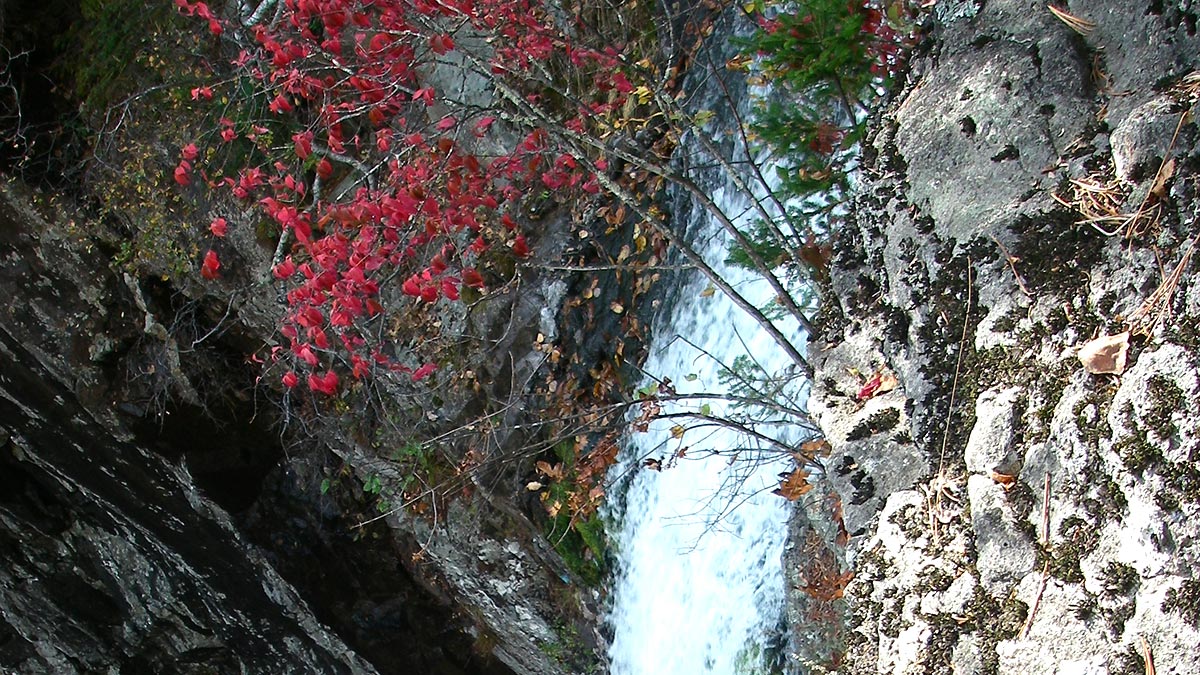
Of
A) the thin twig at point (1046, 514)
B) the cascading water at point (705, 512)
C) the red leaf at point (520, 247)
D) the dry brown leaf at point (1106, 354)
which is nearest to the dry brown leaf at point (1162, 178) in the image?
the dry brown leaf at point (1106, 354)

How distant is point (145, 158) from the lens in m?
7.36

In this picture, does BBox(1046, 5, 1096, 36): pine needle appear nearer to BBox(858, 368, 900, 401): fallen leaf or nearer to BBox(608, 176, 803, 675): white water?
BBox(858, 368, 900, 401): fallen leaf

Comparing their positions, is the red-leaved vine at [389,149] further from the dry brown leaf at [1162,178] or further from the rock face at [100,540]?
the dry brown leaf at [1162,178]

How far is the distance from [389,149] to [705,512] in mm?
2855

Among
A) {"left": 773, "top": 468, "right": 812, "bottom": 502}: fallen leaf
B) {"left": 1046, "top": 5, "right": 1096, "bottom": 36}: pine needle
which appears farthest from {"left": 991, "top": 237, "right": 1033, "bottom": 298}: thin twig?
{"left": 773, "top": 468, "right": 812, "bottom": 502}: fallen leaf

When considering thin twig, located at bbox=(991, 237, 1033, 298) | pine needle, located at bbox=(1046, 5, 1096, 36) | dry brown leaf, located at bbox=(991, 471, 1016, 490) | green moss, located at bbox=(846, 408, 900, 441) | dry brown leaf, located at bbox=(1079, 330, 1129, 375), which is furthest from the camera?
green moss, located at bbox=(846, 408, 900, 441)

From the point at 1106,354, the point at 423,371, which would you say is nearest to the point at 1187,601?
the point at 1106,354

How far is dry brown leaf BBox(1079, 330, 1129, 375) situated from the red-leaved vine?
279 centimetres

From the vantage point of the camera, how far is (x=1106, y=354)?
1876 mm

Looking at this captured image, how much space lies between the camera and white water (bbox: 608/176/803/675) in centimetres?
459

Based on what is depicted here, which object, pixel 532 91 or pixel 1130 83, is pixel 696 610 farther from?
pixel 1130 83

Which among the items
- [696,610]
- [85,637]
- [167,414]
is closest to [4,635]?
[85,637]

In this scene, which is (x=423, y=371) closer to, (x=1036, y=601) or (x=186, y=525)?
(x=186, y=525)

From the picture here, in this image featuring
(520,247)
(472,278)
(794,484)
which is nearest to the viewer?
(794,484)
